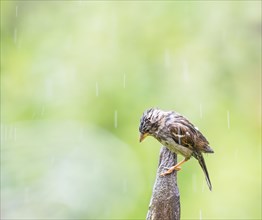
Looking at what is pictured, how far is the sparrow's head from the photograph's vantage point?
2693mm

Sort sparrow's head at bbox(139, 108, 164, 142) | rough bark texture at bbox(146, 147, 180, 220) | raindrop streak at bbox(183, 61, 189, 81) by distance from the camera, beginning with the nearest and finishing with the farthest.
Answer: rough bark texture at bbox(146, 147, 180, 220) < sparrow's head at bbox(139, 108, 164, 142) < raindrop streak at bbox(183, 61, 189, 81)

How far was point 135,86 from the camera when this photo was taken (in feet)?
22.4

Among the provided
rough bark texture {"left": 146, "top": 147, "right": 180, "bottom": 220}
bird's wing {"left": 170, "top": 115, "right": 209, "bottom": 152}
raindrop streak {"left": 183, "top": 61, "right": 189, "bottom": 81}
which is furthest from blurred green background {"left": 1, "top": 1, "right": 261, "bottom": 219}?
rough bark texture {"left": 146, "top": 147, "right": 180, "bottom": 220}

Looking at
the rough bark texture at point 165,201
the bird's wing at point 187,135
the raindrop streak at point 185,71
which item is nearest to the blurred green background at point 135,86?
the raindrop streak at point 185,71

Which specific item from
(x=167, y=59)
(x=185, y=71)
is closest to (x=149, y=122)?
(x=167, y=59)

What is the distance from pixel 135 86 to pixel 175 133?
397 cm

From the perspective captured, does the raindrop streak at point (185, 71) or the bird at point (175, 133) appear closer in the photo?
the bird at point (175, 133)

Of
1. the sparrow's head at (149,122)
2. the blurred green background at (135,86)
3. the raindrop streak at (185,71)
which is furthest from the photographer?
the raindrop streak at (185,71)

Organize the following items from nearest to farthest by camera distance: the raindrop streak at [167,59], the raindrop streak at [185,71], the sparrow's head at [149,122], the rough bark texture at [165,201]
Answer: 1. the rough bark texture at [165,201]
2. the sparrow's head at [149,122]
3. the raindrop streak at [167,59]
4. the raindrop streak at [185,71]

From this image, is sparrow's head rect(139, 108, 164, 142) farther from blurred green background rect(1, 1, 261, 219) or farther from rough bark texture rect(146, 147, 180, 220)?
blurred green background rect(1, 1, 261, 219)

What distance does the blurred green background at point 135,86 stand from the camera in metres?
6.26

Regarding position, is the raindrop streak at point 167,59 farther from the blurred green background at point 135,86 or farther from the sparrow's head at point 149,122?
the sparrow's head at point 149,122

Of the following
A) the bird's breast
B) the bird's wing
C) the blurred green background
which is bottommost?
the bird's breast

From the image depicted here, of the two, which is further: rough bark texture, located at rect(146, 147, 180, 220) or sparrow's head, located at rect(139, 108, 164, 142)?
sparrow's head, located at rect(139, 108, 164, 142)
